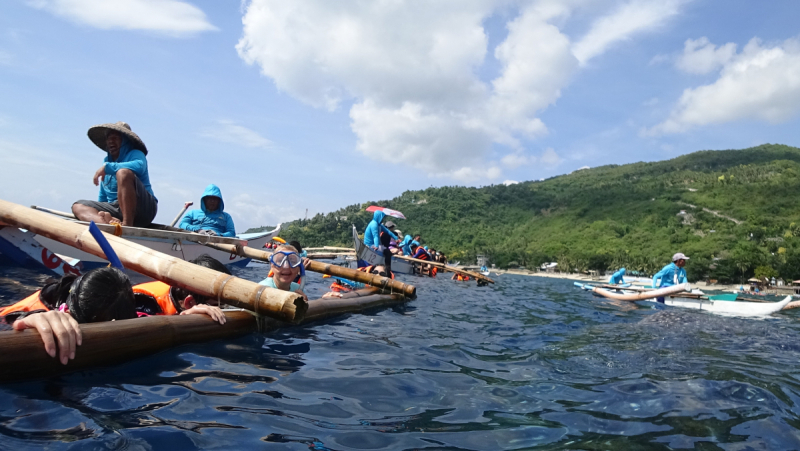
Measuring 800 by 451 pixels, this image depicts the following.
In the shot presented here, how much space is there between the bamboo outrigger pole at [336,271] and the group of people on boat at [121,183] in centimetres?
116

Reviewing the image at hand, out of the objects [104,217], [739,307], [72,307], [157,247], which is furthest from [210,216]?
[739,307]

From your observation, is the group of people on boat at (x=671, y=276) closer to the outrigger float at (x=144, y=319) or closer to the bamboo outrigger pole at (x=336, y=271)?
the bamboo outrigger pole at (x=336, y=271)

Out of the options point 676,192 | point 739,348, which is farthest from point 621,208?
point 739,348

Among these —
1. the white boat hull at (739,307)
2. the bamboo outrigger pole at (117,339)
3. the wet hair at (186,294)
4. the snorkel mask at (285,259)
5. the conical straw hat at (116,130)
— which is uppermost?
the conical straw hat at (116,130)

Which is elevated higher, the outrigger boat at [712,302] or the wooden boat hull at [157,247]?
the wooden boat hull at [157,247]

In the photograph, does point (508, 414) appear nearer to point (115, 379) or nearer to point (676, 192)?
point (115, 379)

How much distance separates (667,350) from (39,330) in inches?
231

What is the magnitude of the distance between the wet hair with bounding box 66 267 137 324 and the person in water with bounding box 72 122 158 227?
11.4ft

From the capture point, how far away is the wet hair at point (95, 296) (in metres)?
2.79

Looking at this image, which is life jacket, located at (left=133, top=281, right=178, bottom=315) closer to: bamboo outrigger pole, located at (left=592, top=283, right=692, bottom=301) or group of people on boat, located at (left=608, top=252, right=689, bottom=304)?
bamboo outrigger pole, located at (left=592, top=283, right=692, bottom=301)

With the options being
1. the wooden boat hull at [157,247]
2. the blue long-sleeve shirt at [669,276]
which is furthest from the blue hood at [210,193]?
the blue long-sleeve shirt at [669,276]

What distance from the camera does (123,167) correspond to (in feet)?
19.7

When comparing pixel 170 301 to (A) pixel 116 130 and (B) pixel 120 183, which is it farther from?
(A) pixel 116 130

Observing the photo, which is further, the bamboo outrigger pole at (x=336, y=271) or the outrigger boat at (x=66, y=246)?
the bamboo outrigger pole at (x=336, y=271)
